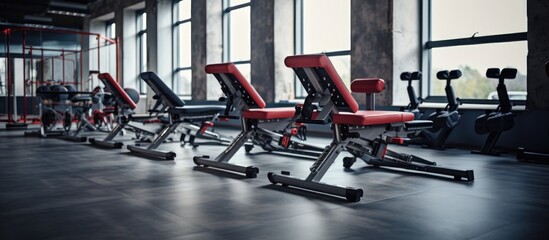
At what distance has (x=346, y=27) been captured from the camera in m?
9.05

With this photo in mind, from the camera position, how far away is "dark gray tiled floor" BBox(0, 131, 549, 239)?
2.54 metres

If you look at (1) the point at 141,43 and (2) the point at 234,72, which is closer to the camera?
(2) the point at 234,72

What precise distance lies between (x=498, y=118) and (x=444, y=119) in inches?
23.2

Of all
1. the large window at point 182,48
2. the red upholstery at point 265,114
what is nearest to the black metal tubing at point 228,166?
the red upholstery at point 265,114

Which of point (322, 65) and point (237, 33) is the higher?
point (237, 33)

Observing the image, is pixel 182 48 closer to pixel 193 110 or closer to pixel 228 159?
pixel 193 110

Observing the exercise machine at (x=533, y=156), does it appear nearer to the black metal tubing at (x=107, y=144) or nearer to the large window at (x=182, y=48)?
the black metal tubing at (x=107, y=144)

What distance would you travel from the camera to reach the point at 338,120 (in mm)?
3748

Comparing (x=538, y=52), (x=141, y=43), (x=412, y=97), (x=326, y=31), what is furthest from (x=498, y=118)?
(x=141, y=43)

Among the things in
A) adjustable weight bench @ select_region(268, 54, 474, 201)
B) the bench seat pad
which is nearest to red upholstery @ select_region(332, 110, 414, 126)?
adjustable weight bench @ select_region(268, 54, 474, 201)

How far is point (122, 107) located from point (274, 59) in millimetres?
3521

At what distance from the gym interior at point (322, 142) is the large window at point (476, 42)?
0.02m

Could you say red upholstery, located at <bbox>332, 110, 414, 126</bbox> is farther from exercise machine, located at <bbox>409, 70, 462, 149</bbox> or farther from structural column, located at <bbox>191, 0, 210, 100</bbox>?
structural column, located at <bbox>191, 0, 210, 100</bbox>

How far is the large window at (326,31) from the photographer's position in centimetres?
907
